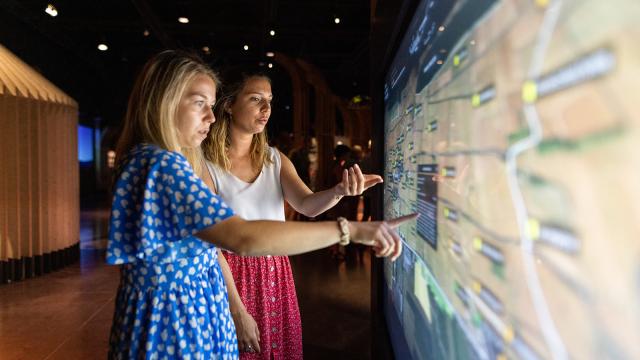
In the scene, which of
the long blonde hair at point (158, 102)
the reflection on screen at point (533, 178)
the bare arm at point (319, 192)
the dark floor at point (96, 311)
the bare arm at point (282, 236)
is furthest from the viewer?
the dark floor at point (96, 311)

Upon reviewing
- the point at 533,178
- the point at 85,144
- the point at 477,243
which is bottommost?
the point at 477,243

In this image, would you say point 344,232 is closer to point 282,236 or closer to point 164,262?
point 282,236

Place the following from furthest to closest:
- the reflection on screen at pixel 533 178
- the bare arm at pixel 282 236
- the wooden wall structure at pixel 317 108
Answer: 1. the wooden wall structure at pixel 317 108
2. the bare arm at pixel 282 236
3. the reflection on screen at pixel 533 178

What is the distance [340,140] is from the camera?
1326 centimetres

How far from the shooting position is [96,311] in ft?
14.6

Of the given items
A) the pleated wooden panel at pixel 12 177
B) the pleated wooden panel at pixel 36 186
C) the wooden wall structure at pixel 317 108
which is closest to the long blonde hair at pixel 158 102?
the pleated wooden panel at pixel 36 186

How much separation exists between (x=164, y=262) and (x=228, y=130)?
0.91m

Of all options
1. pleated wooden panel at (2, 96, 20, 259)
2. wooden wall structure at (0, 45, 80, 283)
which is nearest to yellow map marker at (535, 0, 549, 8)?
wooden wall structure at (0, 45, 80, 283)

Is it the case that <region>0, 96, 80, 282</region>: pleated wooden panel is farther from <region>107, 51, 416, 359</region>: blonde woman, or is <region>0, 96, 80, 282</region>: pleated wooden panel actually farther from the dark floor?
<region>107, 51, 416, 359</region>: blonde woman

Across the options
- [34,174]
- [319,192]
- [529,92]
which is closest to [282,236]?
[529,92]

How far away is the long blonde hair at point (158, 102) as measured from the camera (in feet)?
4.00

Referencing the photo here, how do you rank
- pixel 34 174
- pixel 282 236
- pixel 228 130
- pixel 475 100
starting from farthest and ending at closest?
pixel 34 174 → pixel 228 130 → pixel 282 236 → pixel 475 100

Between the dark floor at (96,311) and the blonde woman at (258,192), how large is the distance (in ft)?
5.29

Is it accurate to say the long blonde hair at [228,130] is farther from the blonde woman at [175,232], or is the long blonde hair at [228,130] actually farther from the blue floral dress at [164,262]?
the blue floral dress at [164,262]
